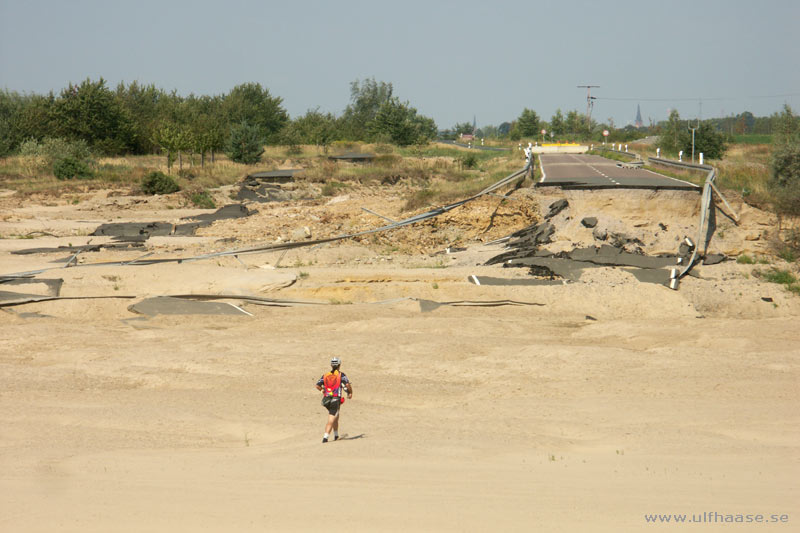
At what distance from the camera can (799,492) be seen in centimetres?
672

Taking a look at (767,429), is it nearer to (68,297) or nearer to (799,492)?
(799,492)

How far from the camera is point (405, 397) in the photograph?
11477mm

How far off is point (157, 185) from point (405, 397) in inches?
1263

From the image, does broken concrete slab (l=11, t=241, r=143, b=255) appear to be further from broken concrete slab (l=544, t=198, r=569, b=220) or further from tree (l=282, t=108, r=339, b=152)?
tree (l=282, t=108, r=339, b=152)

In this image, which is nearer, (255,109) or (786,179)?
(786,179)

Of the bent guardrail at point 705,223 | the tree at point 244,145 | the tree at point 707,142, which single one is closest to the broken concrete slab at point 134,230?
the bent guardrail at point 705,223

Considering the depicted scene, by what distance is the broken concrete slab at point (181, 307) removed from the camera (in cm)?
1734

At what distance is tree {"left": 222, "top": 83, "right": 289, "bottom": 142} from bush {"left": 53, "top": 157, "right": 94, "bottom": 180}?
3551cm

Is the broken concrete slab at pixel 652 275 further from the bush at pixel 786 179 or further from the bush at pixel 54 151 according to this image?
the bush at pixel 54 151

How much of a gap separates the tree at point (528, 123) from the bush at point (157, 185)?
275ft

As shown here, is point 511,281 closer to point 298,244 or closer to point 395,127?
point 298,244

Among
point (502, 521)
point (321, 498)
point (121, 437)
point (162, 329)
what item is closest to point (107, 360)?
point (162, 329)

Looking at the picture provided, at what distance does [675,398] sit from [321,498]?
6.17m

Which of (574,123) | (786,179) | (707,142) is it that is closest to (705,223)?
(786,179)
